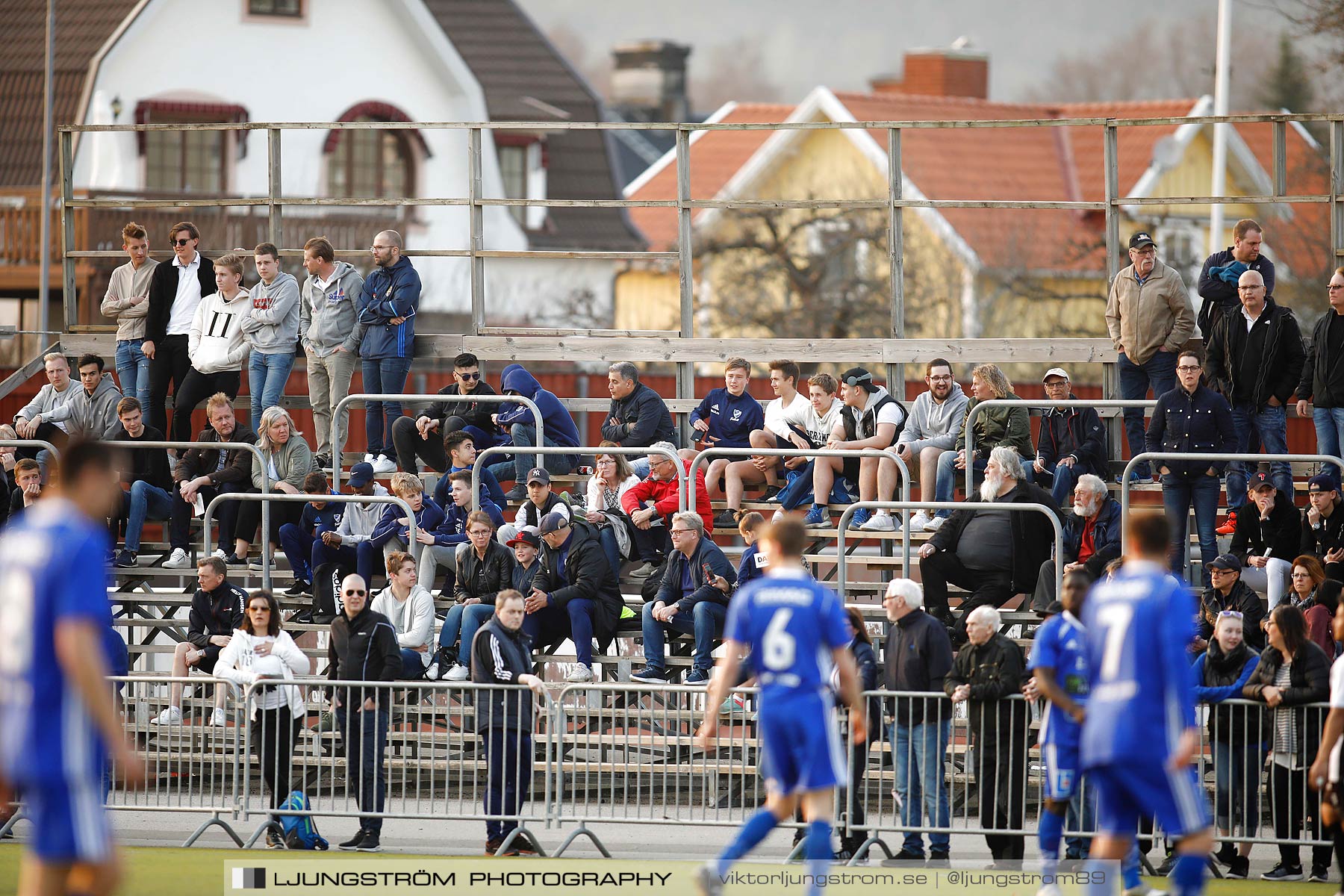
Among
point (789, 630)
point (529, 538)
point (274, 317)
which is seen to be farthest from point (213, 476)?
point (789, 630)

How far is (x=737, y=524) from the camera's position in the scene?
1515cm

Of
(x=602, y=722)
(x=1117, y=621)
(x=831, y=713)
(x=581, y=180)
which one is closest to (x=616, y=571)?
(x=602, y=722)

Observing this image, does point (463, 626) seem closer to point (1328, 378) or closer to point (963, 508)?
point (963, 508)

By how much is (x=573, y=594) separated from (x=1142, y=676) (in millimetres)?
6271

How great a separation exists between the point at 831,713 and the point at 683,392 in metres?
8.30

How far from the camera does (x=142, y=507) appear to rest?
15.5 m

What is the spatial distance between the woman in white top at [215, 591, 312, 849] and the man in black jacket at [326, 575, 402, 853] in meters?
0.32

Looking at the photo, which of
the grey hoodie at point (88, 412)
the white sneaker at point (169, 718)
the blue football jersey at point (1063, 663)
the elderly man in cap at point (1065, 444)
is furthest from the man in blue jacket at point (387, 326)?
the blue football jersey at point (1063, 663)

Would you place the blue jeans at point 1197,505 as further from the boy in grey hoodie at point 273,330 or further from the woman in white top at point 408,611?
the boy in grey hoodie at point 273,330

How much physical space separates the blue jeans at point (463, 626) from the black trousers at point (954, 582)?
332cm

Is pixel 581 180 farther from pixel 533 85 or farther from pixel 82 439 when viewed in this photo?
pixel 82 439

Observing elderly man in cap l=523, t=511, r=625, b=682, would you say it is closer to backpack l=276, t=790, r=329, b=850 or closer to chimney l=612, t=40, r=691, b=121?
backpack l=276, t=790, r=329, b=850

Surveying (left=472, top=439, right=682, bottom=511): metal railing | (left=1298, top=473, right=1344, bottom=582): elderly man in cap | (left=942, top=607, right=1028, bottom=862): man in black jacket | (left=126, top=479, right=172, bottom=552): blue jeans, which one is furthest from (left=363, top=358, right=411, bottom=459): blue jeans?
(left=1298, top=473, right=1344, bottom=582): elderly man in cap

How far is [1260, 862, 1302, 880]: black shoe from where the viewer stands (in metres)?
11.3
